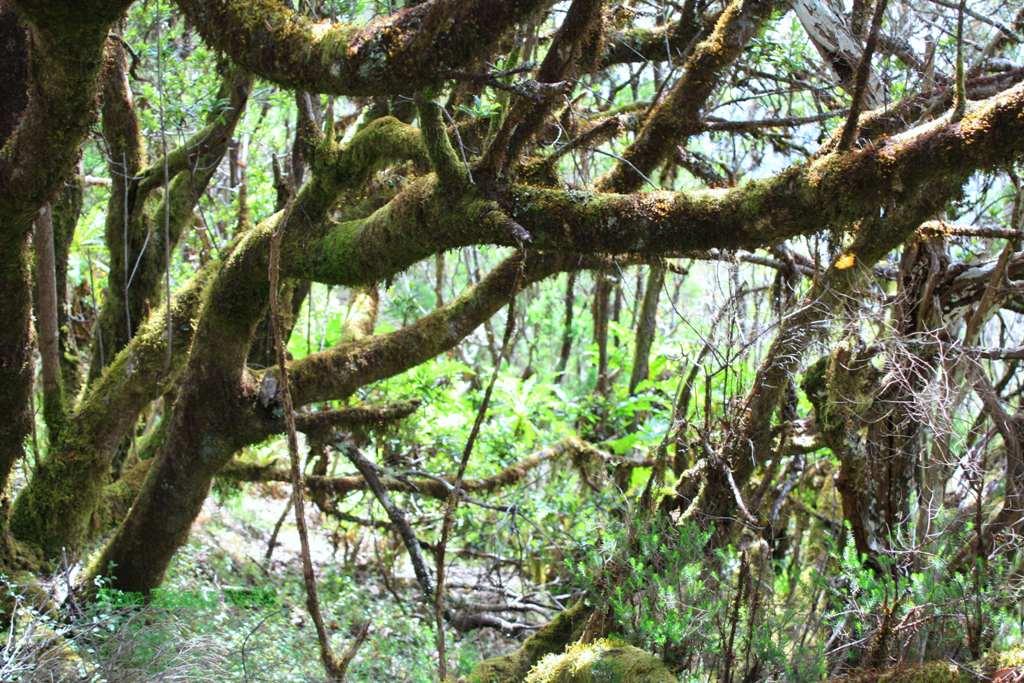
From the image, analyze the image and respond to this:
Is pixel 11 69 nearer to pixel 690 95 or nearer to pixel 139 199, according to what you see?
pixel 139 199

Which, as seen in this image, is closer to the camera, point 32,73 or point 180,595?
point 32,73

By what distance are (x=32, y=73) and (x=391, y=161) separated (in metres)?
1.57

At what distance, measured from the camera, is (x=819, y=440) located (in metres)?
5.75

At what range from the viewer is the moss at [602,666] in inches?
147

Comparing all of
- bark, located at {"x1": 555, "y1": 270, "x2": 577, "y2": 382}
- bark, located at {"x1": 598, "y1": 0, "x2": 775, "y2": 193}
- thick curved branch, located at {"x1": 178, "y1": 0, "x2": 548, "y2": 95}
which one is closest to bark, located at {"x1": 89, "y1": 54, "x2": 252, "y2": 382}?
bark, located at {"x1": 598, "y1": 0, "x2": 775, "y2": 193}

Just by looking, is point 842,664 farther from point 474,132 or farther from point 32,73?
point 32,73

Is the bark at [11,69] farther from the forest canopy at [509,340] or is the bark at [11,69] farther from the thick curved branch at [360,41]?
the thick curved branch at [360,41]

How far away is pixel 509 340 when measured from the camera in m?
5.81

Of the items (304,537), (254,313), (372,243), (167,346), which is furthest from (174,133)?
(304,537)

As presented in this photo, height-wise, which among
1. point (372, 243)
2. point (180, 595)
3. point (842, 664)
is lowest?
point (180, 595)

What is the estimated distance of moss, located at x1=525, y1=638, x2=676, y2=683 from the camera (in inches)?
147

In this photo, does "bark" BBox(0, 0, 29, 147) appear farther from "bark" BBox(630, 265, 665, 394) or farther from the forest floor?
"bark" BBox(630, 265, 665, 394)

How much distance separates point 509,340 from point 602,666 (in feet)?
7.79

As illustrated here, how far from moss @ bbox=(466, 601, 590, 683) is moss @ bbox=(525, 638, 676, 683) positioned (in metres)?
0.29
